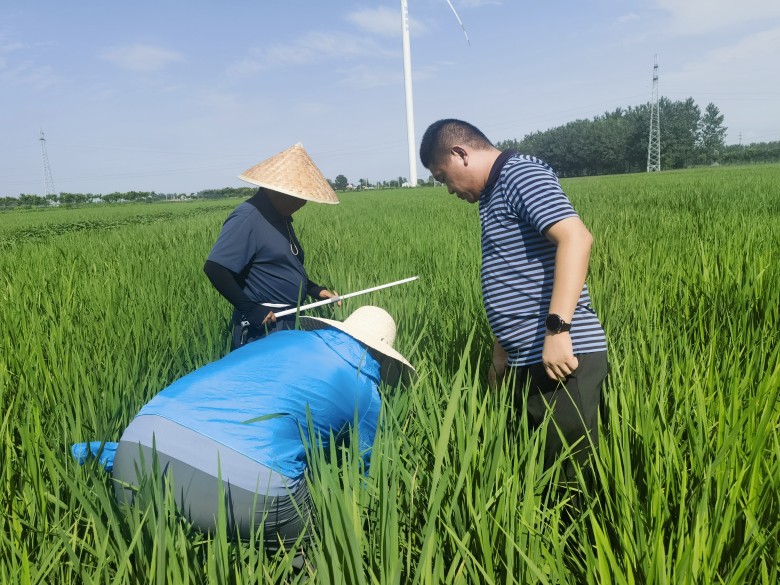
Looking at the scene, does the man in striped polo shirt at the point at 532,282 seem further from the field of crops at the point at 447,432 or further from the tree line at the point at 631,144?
the tree line at the point at 631,144

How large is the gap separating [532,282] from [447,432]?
2.27 ft

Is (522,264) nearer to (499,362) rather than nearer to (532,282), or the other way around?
(532,282)

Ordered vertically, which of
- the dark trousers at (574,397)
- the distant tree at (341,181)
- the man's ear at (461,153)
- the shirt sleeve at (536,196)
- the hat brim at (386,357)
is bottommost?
the dark trousers at (574,397)

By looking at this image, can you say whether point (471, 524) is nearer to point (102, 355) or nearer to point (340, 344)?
point (340, 344)

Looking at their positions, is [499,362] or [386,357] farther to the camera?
[499,362]

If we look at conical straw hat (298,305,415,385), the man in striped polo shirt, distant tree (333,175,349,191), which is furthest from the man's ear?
distant tree (333,175,349,191)

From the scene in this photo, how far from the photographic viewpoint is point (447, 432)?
108 cm

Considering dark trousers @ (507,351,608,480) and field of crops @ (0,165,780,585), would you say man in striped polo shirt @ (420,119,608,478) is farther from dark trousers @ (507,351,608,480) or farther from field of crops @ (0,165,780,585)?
field of crops @ (0,165,780,585)

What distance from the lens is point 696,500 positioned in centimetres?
101

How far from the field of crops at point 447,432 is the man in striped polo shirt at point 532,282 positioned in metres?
0.11

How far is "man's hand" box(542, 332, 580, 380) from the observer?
147 cm

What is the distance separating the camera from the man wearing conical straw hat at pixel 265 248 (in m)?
2.34

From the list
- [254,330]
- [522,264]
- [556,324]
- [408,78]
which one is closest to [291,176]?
[254,330]

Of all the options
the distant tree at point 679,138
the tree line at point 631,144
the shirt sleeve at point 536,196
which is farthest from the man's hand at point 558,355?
the distant tree at point 679,138
